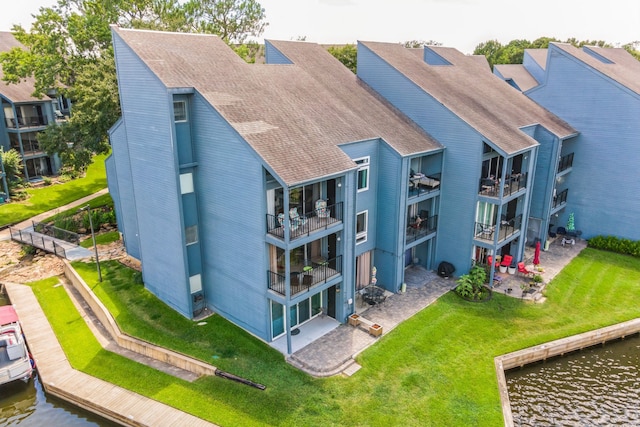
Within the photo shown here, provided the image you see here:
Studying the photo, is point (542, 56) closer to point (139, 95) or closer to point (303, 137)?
point (303, 137)

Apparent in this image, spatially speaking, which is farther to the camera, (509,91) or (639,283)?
(509,91)

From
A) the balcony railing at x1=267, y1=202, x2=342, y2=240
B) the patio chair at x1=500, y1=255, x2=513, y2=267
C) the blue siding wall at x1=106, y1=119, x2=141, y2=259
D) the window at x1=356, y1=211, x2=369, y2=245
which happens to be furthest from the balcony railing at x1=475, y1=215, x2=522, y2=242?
the blue siding wall at x1=106, y1=119, x2=141, y2=259

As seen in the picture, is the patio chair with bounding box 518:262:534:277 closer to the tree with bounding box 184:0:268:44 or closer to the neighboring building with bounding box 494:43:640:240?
the neighboring building with bounding box 494:43:640:240

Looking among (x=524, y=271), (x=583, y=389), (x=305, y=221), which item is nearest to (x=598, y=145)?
(x=524, y=271)

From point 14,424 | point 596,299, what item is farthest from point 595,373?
point 14,424

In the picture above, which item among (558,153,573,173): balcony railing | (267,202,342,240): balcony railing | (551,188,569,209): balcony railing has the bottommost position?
(551,188,569,209): balcony railing

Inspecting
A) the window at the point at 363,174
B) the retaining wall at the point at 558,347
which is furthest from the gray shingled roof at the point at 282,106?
the retaining wall at the point at 558,347
